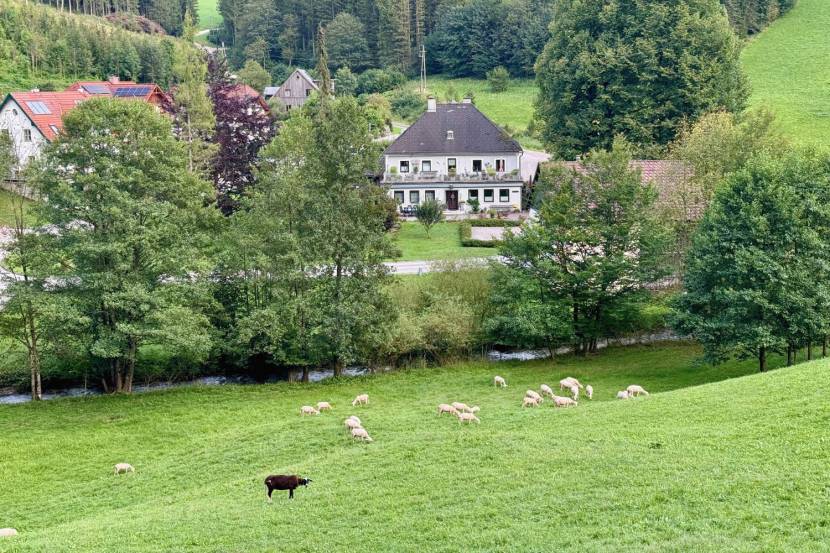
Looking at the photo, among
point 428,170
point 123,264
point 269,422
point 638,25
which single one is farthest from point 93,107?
point 638,25

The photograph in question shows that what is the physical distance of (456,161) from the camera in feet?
247

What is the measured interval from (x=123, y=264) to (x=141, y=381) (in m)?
7.26

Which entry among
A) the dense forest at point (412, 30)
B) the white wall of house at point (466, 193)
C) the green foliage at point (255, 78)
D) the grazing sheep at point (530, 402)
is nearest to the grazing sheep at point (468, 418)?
the grazing sheep at point (530, 402)

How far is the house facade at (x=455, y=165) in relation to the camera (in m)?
73.8

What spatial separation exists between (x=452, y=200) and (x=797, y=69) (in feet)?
170

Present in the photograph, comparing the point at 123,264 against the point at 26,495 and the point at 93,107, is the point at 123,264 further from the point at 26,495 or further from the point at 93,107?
the point at 26,495

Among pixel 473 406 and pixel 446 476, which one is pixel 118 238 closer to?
pixel 473 406

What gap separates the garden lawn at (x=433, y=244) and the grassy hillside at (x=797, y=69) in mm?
35079

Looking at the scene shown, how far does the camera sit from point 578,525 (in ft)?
57.2

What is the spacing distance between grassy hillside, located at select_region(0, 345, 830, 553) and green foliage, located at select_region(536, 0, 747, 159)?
36.1m

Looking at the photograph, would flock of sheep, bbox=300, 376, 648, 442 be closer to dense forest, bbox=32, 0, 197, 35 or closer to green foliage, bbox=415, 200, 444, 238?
green foliage, bbox=415, 200, 444, 238

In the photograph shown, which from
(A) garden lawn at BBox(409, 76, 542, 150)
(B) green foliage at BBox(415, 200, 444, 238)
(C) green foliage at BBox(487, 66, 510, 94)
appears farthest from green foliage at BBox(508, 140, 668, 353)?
(C) green foliage at BBox(487, 66, 510, 94)

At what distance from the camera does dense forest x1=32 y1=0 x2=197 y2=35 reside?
6053 inches

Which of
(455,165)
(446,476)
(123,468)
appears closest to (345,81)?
(455,165)
